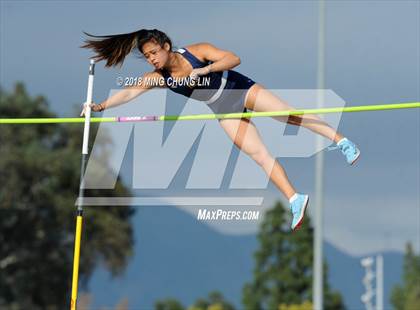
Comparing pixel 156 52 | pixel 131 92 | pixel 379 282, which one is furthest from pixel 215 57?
pixel 379 282

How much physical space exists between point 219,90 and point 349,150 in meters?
1.15

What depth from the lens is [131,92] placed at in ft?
33.9

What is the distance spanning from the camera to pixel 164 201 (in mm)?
10961

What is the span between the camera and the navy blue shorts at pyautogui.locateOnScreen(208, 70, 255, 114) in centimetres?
1018

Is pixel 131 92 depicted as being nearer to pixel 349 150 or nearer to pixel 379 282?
pixel 349 150

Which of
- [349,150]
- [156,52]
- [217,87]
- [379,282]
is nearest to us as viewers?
[349,150]

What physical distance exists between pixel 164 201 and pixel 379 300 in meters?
19.4

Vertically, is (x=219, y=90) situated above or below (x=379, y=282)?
above

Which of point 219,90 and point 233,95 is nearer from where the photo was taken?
point 219,90

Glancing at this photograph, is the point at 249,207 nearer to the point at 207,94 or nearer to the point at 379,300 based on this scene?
the point at 207,94

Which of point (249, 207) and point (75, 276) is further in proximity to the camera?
point (249, 207)

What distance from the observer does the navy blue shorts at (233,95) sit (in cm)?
1018

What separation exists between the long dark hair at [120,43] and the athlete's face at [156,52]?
0.03 m

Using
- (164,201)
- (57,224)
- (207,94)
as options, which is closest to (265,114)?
(207,94)
